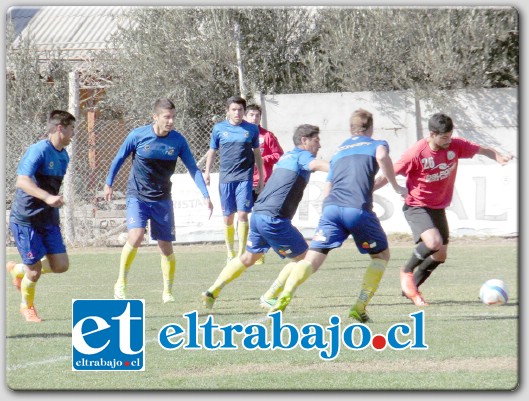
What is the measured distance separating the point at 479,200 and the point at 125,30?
5931 millimetres

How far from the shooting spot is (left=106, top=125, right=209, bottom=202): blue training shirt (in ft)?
32.0

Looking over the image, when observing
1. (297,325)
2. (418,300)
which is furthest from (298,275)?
(418,300)

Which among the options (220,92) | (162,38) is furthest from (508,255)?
(162,38)

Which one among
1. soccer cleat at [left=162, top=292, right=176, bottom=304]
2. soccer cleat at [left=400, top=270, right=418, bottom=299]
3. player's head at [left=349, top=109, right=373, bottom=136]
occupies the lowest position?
soccer cleat at [left=162, top=292, right=176, bottom=304]

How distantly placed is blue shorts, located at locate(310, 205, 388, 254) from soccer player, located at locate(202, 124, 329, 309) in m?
0.42

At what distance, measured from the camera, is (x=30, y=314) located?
906cm

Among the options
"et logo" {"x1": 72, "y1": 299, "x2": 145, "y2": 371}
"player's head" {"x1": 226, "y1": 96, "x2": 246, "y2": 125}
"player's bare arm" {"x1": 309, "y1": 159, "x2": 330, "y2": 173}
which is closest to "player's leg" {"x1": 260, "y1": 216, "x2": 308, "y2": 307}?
"player's bare arm" {"x1": 309, "y1": 159, "x2": 330, "y2": 173}

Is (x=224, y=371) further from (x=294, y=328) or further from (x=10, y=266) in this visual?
(x=10, y=266)

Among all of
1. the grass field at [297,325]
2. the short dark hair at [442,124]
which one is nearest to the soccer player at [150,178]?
the grass field at [297,325]

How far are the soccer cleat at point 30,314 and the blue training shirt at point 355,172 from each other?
2.73 metres

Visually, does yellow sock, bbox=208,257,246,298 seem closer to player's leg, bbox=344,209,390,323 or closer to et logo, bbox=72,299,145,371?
player's leg, bbox=344,209,390,323

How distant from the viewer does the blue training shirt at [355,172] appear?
26.6 ft

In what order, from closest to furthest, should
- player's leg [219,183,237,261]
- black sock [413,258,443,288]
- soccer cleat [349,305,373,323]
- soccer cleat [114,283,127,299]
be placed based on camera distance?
1. soccer cleat [349,305,373,323]
2. soccer cleat [114,283,127,299]
3. black sock [413,258,443,288]
4. player's leg [219,183,237,261]

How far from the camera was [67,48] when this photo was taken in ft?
49.8
